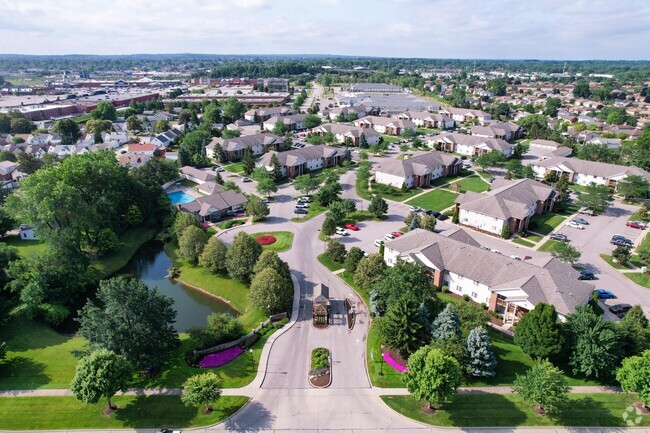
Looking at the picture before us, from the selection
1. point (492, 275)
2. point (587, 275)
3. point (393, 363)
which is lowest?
point (393, 363)

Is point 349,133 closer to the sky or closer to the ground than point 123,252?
closer to the sky

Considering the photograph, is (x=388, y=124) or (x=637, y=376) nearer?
(x=637, y=376)

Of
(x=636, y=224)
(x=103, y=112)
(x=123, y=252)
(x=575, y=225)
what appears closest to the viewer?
(x=123, y=252)

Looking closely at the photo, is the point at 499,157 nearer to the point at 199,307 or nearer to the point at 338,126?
the point at 338,126

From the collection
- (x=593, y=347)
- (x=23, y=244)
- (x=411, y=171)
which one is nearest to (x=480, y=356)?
(x=593, y=347)

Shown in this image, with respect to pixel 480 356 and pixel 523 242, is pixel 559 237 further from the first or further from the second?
pixel 480 356

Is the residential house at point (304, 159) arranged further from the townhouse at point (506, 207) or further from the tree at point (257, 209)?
the townhouse at point (506, 207)

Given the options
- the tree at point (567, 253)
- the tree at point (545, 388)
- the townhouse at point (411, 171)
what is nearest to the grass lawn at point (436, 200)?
the townhouse at point (411, 171)
